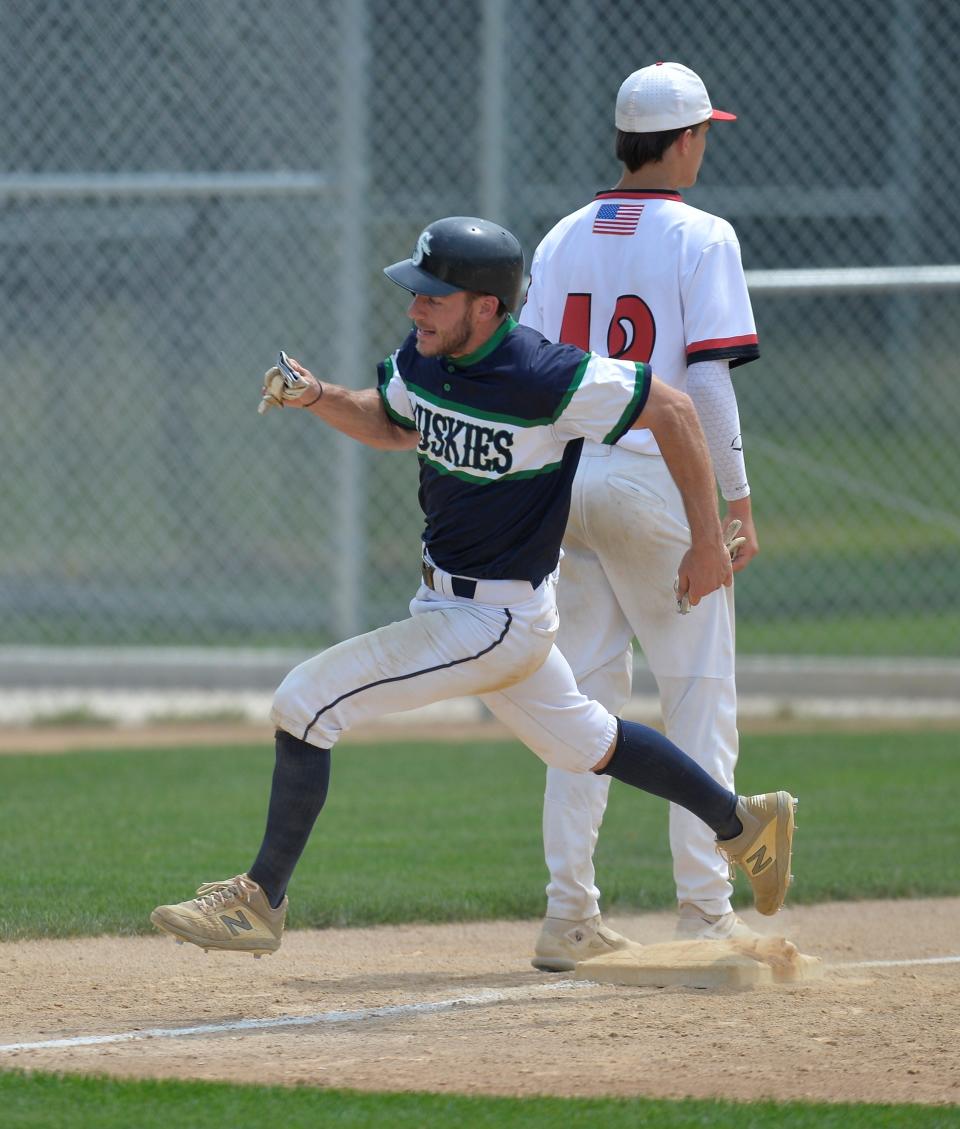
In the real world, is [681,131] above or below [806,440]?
above

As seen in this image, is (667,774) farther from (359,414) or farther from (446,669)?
(359,414)

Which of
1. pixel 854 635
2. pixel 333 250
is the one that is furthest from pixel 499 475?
pixel 854 635

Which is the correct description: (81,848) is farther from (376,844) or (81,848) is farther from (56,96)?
(56,96)

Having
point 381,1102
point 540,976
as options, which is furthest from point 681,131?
point 381,1102

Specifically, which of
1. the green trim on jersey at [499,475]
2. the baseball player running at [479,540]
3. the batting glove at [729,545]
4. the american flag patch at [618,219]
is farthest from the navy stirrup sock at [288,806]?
the american flag patch at [618,219]

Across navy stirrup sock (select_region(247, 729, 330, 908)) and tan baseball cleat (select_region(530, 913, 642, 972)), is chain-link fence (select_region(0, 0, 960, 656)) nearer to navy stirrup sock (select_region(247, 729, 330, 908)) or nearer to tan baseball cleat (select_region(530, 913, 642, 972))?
tan baseball cleat (select_region(530, 913, 642, 972))

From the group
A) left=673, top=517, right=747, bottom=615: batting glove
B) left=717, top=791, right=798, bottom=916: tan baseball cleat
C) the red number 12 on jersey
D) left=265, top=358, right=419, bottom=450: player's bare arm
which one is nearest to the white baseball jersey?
the red number 12 on jersey

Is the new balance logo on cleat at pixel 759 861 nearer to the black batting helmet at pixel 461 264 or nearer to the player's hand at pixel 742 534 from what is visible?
the player's hand at pixel 742 534

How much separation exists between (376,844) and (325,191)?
12.9 ft

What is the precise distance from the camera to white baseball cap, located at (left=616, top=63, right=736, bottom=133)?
14.8ft

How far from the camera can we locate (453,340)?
13.3 ft

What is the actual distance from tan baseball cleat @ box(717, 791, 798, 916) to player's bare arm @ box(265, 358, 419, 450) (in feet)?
4.02

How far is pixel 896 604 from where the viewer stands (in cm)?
1041

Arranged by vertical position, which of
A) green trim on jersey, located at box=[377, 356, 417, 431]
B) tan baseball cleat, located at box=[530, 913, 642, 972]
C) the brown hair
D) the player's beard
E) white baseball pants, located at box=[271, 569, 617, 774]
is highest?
the brown hair
